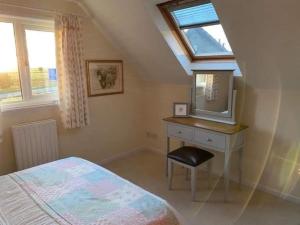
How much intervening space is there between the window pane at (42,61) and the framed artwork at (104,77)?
445 mm

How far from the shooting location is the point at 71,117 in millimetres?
2840

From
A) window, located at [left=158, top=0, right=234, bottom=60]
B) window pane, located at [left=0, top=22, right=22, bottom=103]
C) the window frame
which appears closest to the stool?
window, located at [left=158, top=0, right=234, bottom=60]

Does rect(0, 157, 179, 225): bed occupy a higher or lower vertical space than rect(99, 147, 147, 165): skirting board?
higher

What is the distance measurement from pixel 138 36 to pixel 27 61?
51.1 inches

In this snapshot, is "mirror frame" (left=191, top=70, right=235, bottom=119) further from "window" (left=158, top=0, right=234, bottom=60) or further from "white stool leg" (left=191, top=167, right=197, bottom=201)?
"white stool leg" (left=191, top=167, right=197, bottom=201)

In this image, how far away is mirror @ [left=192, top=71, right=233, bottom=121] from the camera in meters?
2.63

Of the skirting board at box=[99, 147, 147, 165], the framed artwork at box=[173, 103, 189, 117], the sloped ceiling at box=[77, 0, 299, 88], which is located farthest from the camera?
the skirting board at box=[99, 147, 147, 165]

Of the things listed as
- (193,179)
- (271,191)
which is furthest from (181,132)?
(271,191)

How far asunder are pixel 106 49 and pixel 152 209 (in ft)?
7.90

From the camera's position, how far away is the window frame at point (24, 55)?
2.44 m

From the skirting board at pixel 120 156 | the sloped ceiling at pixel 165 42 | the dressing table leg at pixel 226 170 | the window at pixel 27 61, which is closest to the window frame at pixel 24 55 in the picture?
the window at pixel 27 61

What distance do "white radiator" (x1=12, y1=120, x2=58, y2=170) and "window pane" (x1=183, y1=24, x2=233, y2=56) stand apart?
192cm

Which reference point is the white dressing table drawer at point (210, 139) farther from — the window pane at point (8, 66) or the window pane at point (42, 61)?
the window pane at point (8, 66)

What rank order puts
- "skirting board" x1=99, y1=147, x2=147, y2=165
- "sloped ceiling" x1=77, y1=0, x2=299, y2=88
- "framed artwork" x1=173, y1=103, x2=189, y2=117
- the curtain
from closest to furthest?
"sloped ceiling" x1=77, y1=0, x2=299, y2=88 → the curtain → "framed artwork" x1=173, y1=103, x2=189, y2=117 → "skirting board" x1=99, y1=147, x2=147, y2=165
